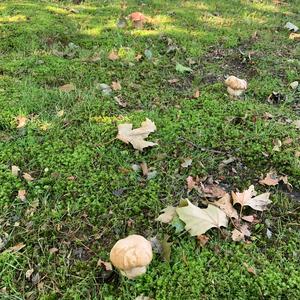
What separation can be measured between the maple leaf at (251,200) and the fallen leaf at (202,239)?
428 millimetres

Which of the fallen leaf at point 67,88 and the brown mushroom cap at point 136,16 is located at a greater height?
the brown mushroom cap at point 136,16

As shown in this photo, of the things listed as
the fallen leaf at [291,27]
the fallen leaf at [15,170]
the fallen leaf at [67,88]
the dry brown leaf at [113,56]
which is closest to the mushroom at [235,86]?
→ the dry brown leaf at [113,56]

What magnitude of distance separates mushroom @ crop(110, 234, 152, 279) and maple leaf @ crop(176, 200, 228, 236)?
461 mm

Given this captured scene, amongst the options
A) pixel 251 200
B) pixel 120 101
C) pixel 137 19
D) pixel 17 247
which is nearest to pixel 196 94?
pixel 120 101

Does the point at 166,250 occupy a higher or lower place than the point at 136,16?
lower

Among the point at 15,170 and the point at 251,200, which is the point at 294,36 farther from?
the point at 15,170

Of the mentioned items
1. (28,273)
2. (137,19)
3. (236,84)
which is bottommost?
(28,273)

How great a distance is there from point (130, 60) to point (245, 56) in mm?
1563

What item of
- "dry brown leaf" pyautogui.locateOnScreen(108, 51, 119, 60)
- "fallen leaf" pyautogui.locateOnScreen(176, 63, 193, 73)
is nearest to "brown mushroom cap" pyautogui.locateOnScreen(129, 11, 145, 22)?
"dry brown leaf" pyautogui.locateOnScreen(108, 51, 119, 60)

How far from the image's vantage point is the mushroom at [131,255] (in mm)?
2541

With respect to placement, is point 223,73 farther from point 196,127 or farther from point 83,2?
point 83,2

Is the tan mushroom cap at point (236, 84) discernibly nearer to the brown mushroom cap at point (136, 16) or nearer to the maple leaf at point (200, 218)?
the maple leaf at point (200, 218)

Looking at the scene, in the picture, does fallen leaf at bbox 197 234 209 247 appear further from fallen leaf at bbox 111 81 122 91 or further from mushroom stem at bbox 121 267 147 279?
fallen leaf at bbox 111 81 122 91

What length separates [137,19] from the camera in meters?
5.94
